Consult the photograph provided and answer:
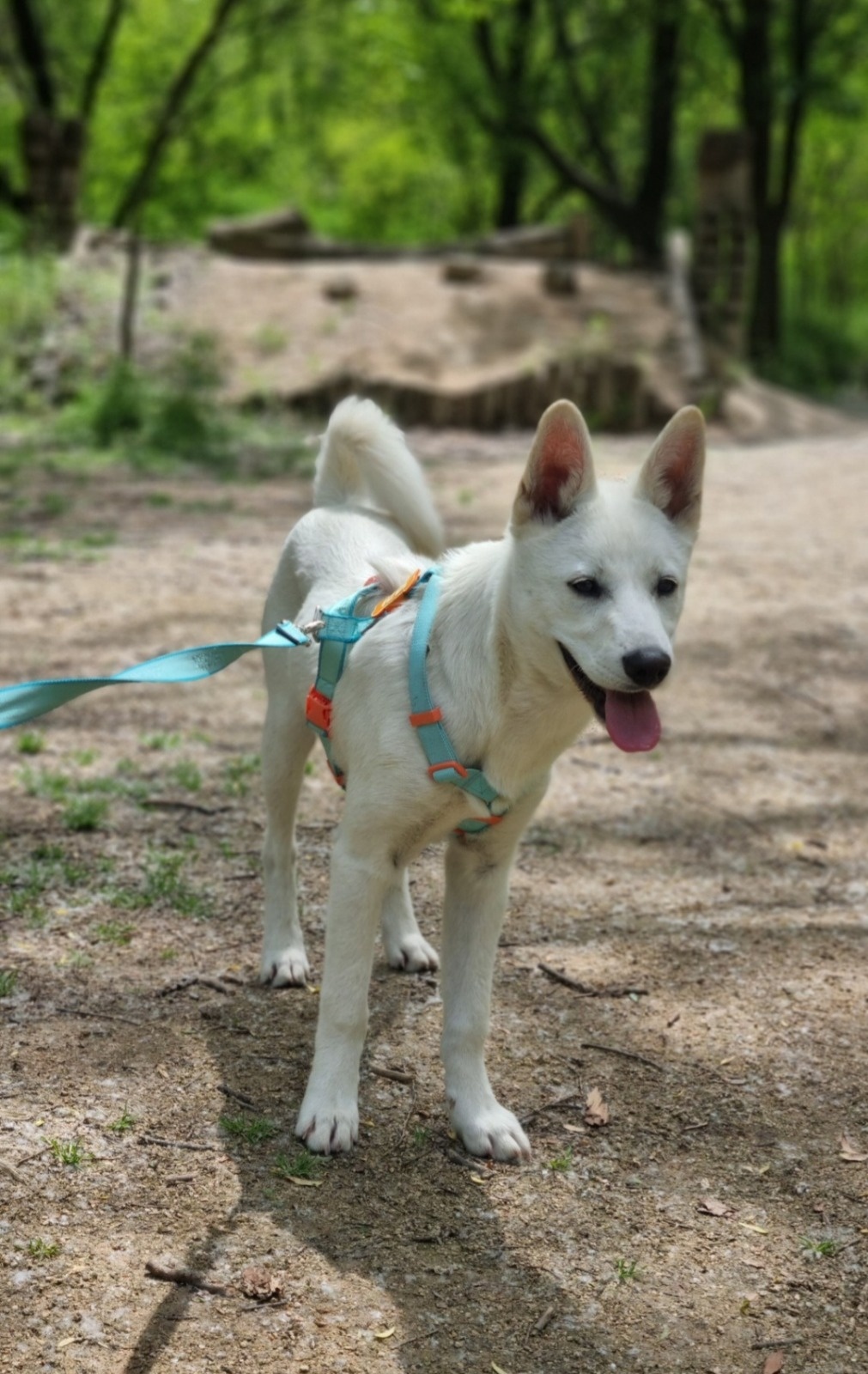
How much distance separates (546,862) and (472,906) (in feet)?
5.17

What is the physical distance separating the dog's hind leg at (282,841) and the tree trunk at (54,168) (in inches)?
581

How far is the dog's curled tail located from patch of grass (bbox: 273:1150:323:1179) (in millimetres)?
1771

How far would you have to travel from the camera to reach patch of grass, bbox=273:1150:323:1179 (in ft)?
10.3

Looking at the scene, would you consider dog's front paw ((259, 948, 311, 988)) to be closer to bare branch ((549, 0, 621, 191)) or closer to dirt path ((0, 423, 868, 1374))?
dirt path ((0, 423, 868, 1374))

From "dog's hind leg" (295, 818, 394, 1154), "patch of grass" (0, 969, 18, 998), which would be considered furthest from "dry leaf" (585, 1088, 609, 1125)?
"patch of grass" (0, 969, 18, 998)

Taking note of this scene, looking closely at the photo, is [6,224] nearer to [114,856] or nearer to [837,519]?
[837,519]

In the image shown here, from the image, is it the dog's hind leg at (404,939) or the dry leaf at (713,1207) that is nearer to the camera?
the dry leaf at (713,1207)

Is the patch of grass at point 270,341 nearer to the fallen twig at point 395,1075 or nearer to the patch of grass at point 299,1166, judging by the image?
the fallen twig at point 395,1075

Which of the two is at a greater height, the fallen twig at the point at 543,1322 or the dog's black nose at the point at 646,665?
the dog's black nose at the point at 646,665

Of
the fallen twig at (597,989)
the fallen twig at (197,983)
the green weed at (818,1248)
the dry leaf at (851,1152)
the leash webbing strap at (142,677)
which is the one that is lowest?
the fallen twig at (597,989)

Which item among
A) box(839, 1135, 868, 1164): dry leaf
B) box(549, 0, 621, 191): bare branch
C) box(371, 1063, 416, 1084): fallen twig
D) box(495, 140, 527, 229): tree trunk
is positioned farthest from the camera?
box(495, 140, 527, 229): tree trunk

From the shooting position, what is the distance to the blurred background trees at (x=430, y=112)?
20141 millimetres

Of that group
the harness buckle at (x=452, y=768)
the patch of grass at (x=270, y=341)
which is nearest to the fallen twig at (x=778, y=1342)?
the harness buckle at (x=452, y=768)

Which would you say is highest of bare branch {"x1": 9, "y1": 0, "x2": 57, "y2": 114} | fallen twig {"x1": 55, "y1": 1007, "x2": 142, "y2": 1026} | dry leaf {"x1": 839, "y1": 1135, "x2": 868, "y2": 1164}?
bare branch {"x1": 9, "y1": 0, "x2": 57, "y2": 114}
